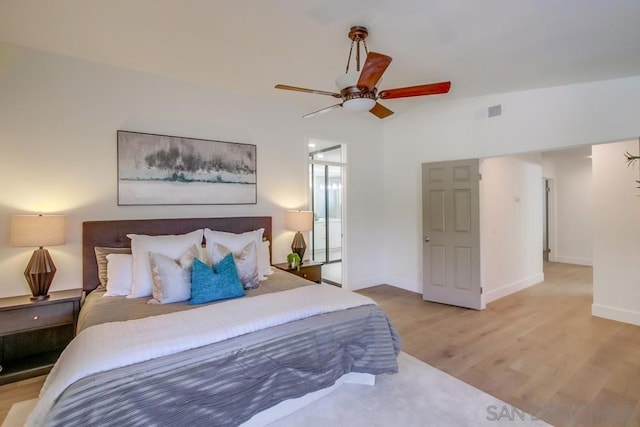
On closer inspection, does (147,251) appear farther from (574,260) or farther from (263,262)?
(574,260)

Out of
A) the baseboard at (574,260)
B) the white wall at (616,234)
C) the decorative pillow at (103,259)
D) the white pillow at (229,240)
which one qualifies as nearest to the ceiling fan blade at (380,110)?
the white pillow at (229,240)

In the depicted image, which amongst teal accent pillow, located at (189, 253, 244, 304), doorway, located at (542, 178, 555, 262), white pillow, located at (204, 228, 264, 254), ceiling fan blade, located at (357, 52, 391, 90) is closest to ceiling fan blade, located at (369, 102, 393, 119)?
ceiling fan blade, located at (357, 52, 391, 90)

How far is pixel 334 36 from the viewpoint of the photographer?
2.54 m

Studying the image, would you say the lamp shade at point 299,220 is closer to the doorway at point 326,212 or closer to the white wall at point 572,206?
the doorway at point 326,212

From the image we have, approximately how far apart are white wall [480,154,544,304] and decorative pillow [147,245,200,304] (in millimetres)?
3712

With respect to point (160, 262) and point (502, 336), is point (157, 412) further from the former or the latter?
point (502, 336)

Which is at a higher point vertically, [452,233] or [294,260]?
[452,233]

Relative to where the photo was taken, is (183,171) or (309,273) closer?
(183,171)

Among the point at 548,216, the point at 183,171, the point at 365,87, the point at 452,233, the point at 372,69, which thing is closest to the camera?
the point at 372,69

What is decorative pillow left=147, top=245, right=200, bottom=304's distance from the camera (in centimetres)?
247

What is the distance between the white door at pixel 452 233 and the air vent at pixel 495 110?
A: 0.62 metres

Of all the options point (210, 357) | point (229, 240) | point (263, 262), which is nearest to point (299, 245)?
point (263, 262)

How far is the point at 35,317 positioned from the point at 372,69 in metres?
3.31

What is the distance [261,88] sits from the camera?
12.3ft
